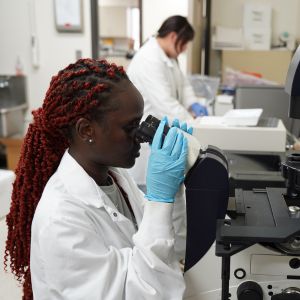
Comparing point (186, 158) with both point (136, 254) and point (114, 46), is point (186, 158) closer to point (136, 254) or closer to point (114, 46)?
point (136, 254)

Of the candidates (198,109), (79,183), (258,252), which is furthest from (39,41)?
(258,252)

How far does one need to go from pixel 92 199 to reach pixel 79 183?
0.04 metres

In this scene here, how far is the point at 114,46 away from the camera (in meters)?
5.02

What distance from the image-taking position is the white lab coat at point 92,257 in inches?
27.3

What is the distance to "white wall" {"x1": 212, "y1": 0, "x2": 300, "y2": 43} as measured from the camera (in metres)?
3.83

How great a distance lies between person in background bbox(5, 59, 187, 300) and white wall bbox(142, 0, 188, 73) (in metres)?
2.43

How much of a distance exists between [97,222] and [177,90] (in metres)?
1.90

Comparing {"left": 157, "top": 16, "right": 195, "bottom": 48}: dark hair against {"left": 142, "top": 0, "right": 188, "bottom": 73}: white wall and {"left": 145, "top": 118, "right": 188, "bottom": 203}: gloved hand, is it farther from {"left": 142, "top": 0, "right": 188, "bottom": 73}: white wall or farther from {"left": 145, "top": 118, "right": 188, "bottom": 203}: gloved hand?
{"left": 145, "top": 118, "right": 188, "bottom": 203}: gloved hand

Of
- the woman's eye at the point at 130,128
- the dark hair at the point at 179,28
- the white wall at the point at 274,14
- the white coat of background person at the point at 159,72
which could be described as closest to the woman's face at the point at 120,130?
the woman's eye at the point at 130,128

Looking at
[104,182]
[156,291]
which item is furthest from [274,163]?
[156,291]

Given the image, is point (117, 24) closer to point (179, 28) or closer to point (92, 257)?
point (179, 28)

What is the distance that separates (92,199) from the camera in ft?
2.59

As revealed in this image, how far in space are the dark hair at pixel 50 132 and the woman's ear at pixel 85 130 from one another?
0.03 feet

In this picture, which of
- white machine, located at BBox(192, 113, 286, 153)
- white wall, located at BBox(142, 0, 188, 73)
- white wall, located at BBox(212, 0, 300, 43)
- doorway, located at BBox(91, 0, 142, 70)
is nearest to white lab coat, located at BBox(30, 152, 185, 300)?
white machine, located at BBox(192, 113, 286, 153)
